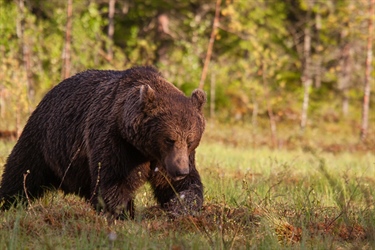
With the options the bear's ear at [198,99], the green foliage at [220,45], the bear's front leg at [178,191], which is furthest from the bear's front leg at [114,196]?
the green foliage at [220,45]

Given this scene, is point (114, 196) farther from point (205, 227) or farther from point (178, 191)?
point (205, 227)

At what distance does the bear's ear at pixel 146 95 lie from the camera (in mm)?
5469

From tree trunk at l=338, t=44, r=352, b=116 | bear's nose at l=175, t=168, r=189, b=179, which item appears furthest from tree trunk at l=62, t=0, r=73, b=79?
tree trunk at l=338, t=44, r=352, b=116

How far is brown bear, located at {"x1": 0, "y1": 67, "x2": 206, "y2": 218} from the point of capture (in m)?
5.48

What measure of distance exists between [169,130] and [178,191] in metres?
0.68

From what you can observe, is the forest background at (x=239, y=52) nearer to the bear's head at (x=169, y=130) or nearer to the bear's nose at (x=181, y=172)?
the bear's head at (x=169, y=130)

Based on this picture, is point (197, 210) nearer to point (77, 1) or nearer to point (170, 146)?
point (170, 146)

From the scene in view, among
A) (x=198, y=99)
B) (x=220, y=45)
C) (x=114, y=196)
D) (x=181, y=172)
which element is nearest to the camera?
(x=181, y=172)

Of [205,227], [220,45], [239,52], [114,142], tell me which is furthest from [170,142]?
[239,52]

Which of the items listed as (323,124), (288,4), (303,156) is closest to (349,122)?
(323,124)

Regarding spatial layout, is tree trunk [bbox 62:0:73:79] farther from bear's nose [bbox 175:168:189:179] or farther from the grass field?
bear's nose [bbox 175:168:189:179]

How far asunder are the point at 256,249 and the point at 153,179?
1.67 meters

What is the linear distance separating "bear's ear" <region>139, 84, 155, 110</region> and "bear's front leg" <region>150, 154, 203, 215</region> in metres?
0.54

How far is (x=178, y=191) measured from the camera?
19.2ft
